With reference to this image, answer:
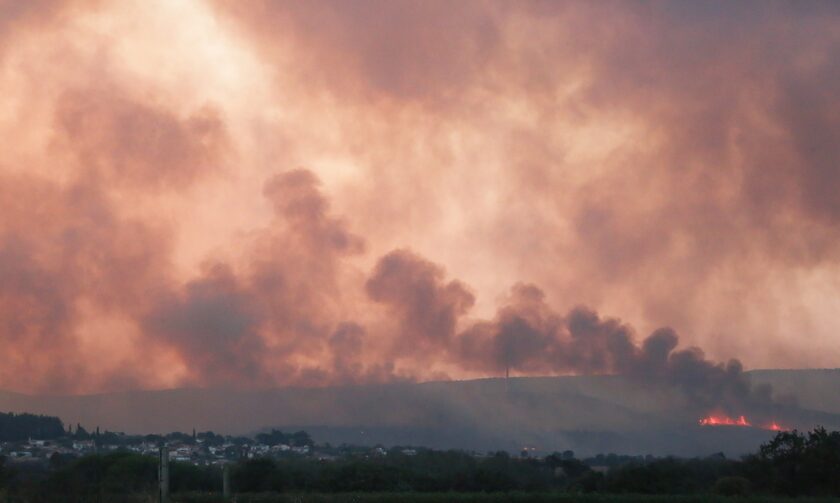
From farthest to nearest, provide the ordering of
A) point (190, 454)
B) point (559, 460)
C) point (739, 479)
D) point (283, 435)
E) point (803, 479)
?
point (283, 435) → point (190, 454) → point (559, 460) → point (739, 479) → point (803, 479)

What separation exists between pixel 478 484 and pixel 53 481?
69.8 ft

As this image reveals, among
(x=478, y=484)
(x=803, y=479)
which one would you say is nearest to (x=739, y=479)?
(x=803, y=479)

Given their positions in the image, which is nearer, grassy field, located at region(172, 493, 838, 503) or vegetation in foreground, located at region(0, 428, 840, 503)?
grassy field, located at region(172, 493, 838, 503)

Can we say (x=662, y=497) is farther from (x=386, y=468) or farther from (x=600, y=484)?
(x=386, y=468)

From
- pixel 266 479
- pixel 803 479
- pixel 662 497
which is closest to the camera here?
pixel 662 497

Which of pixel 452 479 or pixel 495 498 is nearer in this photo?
pixel 495 498

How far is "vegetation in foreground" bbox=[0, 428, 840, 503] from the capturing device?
36.4 m

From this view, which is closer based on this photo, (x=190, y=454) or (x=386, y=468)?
(x=386, y=468)

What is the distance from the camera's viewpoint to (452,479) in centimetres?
4741

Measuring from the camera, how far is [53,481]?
1449 inches

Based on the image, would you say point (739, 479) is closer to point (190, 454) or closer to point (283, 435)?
point (190, 454)

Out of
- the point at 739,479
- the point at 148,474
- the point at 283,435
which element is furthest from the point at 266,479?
the point at 283,435

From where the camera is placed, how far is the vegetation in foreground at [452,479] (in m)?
36.4

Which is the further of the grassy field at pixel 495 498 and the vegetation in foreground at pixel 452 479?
the vegetation in foreground at pixel 452 479
